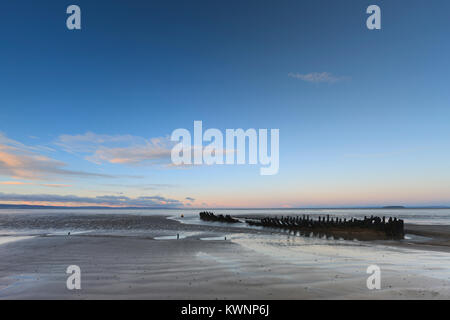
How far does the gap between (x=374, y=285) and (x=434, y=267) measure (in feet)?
20.6

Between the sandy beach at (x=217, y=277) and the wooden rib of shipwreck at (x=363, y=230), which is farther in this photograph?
the wooden rib of shipwreck at (x=363, y=230)

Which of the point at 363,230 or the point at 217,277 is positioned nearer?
the point at 217,277

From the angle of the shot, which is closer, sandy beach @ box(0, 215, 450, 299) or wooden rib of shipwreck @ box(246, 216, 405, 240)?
sandy beach @ box(0, 215, 450, 299)

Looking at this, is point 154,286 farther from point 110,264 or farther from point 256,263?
point 256,263

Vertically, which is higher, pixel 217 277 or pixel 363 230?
pixel 217 277

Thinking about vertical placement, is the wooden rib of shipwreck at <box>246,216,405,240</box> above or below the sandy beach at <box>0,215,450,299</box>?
below

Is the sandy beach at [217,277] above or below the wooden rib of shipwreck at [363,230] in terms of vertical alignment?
above

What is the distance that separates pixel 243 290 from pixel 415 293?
604 centimetres
